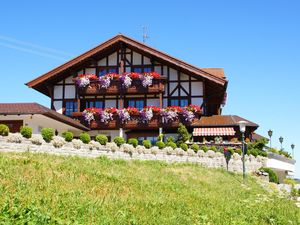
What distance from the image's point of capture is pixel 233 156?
29.2 meters

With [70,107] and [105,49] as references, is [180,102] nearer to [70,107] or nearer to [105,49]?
[105,49]

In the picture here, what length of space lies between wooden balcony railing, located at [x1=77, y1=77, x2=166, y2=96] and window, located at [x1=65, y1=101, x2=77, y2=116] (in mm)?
1569

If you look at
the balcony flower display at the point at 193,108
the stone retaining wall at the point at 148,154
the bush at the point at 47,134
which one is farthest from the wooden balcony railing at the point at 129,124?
the bush at the point at 47,134

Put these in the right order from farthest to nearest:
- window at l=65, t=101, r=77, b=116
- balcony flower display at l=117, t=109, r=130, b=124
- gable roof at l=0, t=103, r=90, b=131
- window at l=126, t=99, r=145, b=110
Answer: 1. window at l=65, t=101, r=77, b=116
2. window at l=126, t=99, r=145, b=110
3. balcony flower display at l=117, t=109, r=130, b=124
4. gable roof at l=0, t=103, r=90, b=131

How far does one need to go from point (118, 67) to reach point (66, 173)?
23487mm

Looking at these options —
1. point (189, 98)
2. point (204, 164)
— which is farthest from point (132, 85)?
point (204, 164)

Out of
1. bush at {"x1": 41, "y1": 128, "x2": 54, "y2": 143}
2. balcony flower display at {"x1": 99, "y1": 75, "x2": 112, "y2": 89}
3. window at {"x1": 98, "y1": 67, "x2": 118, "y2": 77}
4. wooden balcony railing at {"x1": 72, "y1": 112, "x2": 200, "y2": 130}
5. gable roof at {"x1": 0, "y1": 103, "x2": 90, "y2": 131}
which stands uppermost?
window at {"x1": 98, "y1": 67, "x2": 118, "y2": 77}

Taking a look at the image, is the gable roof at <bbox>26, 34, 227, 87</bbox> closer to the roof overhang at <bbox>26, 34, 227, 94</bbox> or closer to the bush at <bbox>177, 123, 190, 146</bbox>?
the roof overhang at <bbox>26, 34, 227, 94</bbox>

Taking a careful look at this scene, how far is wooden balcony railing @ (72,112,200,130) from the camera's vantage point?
34094 millimetres

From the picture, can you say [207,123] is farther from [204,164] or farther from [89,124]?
[89,124]

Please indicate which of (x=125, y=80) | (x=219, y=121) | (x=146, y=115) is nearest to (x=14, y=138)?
(x=146, y=115)

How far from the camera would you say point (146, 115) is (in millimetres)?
33938

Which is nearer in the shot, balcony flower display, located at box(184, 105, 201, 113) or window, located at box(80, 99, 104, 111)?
balcony flower display, located at box(184, 105, 201, 113)

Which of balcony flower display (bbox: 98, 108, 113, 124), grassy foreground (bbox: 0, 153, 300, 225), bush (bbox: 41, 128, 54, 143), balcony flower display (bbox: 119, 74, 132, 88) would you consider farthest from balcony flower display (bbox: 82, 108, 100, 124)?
grassy foreground (bbox: 0, 153, 300, 225)
